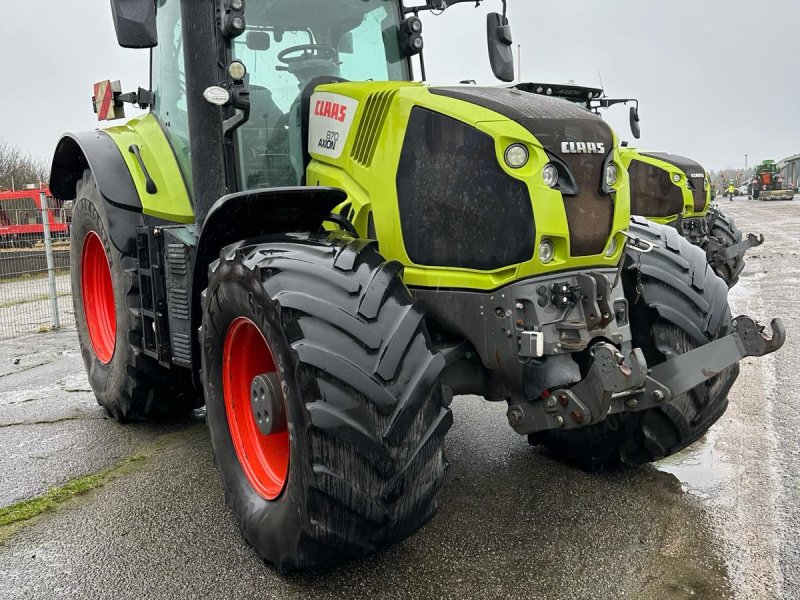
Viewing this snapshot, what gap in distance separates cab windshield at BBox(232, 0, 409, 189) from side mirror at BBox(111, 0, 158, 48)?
45 centimetres

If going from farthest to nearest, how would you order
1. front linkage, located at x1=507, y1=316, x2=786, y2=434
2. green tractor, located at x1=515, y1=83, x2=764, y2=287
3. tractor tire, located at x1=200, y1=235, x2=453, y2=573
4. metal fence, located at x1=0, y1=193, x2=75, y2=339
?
green tractor, located at x1=515, y1=83, x2=764, y2=287 < metal fence, located at x1=0, y1=193, x2=75, y2=339 < front linkage, located at x1=507, y1=316, x2=786, y2=434 < tractor tire, located at x1=200, y1=235, x2=453, y2=573

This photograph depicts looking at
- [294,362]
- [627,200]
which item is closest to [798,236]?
[627,200]

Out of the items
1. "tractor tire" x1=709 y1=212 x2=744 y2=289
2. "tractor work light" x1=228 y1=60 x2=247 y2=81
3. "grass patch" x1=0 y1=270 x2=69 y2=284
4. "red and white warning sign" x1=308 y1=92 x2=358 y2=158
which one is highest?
"tractor work light" x1=228 y1=60 x2=247 y2=81

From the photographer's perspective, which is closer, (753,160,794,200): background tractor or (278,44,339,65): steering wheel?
(278,44,339,65): steering wheel

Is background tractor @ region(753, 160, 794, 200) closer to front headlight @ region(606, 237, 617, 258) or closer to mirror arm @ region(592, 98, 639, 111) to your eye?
mirror arm @ region(592, 98, 639, 111)

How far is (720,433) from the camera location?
417cm

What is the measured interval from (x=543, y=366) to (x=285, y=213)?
125cm

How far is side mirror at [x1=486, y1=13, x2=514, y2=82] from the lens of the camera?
3979mm

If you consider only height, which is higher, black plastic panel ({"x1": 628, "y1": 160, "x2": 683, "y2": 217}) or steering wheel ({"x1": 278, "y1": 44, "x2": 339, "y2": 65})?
steering wheel ({"x1": 278, "y1": 44, "x2": 339, "y2": 65})

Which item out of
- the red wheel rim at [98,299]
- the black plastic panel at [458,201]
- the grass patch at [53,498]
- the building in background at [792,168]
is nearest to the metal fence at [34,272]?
the red wheel rim at [98,299]

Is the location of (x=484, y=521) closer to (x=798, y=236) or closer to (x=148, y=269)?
(x=148, y=269)

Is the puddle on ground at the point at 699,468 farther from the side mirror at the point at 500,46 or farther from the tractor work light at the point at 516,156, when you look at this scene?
the side mirror at the point at 500,46

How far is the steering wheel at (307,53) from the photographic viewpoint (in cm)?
346

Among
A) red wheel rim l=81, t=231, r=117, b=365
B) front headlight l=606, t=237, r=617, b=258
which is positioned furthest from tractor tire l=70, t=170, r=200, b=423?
front headlight l=606, t=237, r=617, b=258
